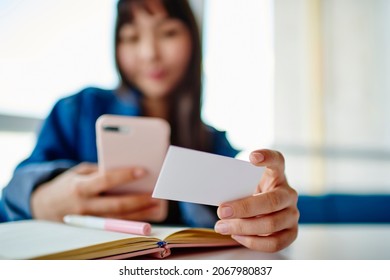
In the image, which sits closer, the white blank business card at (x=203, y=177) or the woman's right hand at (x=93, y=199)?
the white blank business card at (x=203, y=177)

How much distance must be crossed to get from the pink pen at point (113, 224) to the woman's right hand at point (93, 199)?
9 centimetres

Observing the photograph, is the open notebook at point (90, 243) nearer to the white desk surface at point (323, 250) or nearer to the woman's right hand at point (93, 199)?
the white desk surface at point (323, 250)

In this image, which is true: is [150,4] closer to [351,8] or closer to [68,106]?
[68,106]

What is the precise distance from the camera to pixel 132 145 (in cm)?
62

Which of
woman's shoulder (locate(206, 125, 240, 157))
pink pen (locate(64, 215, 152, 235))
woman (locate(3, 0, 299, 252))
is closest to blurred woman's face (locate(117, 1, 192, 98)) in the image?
woman (locate(3, 0, 299, 252))

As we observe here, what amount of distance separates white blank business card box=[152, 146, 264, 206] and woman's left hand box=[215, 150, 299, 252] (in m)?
0.02

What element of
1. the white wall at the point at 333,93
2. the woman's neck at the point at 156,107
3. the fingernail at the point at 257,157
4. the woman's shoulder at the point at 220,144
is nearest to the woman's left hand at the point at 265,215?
the fingernail at the point at 257,157

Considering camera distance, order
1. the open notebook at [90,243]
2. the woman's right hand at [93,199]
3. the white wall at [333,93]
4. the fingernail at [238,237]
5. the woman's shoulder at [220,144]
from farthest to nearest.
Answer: the white wall at [333,93] < the woman's shoulder at [220,144] < the woman's right hand at [93,199] < the fingernail at [238,237] < the open notebook at [90,243]

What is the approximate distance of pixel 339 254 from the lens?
50 centimetres

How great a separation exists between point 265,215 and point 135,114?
614 millimetres

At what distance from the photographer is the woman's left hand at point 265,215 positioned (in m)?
0.41

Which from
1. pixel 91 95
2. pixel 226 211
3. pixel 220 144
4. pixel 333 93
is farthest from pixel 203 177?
pixel 333 93

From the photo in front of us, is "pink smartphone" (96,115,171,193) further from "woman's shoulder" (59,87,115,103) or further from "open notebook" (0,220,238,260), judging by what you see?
"woman's shoulder" (59,87,115,103)

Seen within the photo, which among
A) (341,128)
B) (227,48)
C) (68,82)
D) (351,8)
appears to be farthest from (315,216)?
(68,82)
